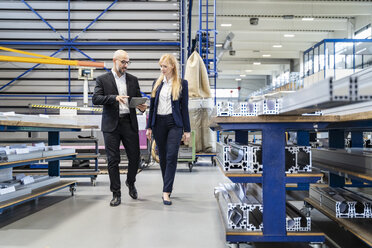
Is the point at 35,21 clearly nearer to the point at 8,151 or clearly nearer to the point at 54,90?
the point at 54,90

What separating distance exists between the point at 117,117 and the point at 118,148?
300 millimetres

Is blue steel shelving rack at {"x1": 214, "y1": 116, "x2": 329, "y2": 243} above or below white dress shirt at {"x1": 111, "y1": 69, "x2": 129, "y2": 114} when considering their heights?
below

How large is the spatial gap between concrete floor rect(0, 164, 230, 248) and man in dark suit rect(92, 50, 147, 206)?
30 cm

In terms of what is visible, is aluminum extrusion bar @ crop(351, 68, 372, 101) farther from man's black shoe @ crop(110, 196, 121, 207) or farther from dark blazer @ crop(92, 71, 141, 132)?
man's black shoe @ crop(110, 196, 121, 207)

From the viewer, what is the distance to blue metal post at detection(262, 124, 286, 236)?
1744 millimetres

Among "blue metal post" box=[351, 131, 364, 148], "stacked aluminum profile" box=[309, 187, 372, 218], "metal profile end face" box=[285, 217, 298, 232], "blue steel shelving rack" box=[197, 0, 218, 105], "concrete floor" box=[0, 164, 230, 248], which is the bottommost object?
"concrete floor" box=[0, 164, 230, 248]

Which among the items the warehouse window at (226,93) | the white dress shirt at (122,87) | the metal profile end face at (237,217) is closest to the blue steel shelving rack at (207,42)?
the white dress shirt at (122,87)

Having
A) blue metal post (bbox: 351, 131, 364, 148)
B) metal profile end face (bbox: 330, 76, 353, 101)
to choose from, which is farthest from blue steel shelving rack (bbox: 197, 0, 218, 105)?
metal profile end face (bbox: 330, 76, 353, 101)

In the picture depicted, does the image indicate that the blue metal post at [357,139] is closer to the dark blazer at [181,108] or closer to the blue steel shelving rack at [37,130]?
the dark blazer at [181,108]

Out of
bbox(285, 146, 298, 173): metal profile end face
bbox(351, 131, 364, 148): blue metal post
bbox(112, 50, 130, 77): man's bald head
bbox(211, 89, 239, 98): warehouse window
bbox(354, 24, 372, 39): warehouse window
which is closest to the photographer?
bbox(285, 146, 298, 173): metal profile end face

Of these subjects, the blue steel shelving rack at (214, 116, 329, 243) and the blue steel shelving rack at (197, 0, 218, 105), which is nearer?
the blue steel shelving rack at (214, 116, 329, 243)

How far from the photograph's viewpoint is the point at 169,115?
296 centimetres

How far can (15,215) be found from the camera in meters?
2.65

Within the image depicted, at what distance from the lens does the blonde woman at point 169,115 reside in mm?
2932
